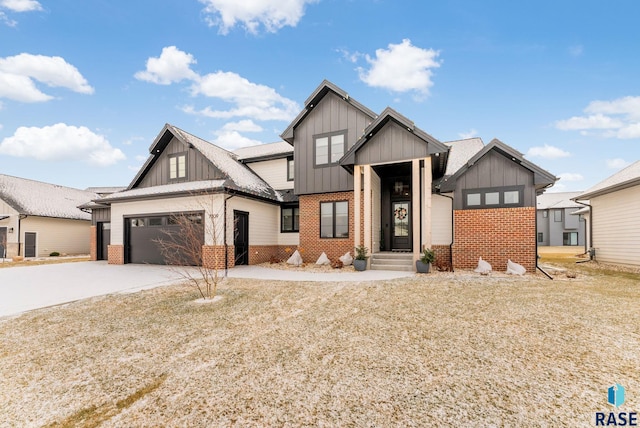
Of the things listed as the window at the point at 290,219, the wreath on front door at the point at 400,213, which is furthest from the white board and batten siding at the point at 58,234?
the wreath on front door at the point at 400,213

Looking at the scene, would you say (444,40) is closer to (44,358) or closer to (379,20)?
(379,20)

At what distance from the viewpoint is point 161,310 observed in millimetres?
5980

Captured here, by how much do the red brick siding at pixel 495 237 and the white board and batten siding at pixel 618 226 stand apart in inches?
229

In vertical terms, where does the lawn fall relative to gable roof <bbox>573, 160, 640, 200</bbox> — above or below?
below

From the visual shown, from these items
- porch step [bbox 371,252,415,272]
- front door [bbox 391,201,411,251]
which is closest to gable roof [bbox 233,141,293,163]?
front door [bbox 391,201,411,251]

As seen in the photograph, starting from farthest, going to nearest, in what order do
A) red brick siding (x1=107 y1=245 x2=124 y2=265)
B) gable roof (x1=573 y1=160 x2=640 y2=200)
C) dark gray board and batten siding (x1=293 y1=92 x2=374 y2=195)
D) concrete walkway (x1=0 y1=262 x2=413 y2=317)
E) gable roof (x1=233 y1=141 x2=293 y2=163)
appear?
gable roof (x1=233 y1=141 x2=293 y2=163), red brick siding (x1=107 y1=245 x2=124 y2=265), dark gray board and batten siding (x1=293 y1=92 x2=374 y2=195), gable roof (x1=573 y1=160 x2=640 y2=200), concrete walkway (x1=0 y1=262 x2=413 y2=317)

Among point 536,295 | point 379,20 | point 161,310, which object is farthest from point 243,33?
point 536,295

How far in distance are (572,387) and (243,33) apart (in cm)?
1838

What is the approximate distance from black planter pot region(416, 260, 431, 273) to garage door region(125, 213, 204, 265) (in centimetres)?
968

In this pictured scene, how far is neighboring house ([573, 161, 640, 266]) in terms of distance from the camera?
474 inches

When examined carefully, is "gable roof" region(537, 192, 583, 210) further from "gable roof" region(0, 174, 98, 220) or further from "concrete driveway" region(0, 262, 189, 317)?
"gable roof" region(0, 174, 98, 220)

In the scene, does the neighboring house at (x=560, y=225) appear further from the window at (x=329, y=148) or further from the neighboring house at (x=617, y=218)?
the window at (x=329, y=148)

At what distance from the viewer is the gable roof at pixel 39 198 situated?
20906 millimetres

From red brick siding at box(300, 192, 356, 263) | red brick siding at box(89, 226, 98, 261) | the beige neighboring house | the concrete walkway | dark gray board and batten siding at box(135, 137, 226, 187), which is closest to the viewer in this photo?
the concrete walkway
